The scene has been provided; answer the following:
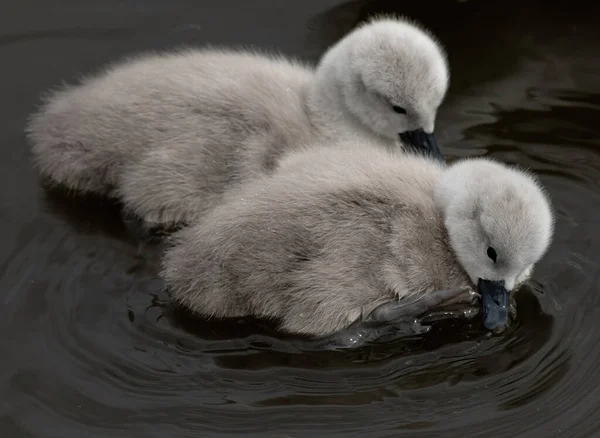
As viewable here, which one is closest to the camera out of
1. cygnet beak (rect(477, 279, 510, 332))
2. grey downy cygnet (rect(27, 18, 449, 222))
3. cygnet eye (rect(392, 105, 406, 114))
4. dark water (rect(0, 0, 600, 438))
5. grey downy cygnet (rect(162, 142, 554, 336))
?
dark water (rect(0, 0, 600, 438))

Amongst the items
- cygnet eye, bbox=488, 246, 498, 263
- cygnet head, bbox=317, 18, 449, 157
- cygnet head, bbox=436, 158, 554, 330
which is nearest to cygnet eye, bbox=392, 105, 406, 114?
cygnet head, bbox=317, 18, 449, 157

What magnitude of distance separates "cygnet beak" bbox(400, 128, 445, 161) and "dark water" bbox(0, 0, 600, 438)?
389 millimetres

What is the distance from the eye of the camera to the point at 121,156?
4238 millimetres

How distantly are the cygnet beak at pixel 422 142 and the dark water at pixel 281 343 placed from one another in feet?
1.28

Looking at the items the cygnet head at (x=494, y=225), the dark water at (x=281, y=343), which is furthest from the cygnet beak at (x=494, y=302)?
the dark water at (x=281, y=343)

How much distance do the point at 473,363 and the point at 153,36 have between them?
2.64 m

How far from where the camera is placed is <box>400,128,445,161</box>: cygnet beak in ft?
14.3

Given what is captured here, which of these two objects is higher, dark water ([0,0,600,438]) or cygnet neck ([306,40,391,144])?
cygnet neck ([306,40,391,144])

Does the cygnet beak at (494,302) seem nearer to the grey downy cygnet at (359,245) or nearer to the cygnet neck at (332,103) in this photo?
the grey downy cygnet at (359,245)

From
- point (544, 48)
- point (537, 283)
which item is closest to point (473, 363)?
point (537, 283)

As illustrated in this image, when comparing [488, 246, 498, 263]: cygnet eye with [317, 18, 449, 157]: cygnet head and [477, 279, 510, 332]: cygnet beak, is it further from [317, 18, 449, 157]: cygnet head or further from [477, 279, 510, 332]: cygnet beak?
[317, 18, 449, 157]: cygnet head

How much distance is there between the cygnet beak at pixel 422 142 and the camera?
14.3 ft

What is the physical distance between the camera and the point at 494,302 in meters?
3.73

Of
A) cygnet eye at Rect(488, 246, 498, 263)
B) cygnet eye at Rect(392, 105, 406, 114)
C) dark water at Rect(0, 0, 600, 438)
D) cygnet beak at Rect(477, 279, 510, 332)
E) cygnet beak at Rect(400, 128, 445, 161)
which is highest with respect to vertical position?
cygnet eye at Rect(392, 105, 406, 114)
